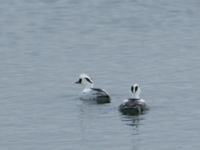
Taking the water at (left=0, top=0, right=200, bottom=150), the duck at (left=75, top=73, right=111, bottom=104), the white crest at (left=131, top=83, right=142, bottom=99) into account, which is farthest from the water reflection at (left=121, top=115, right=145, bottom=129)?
the duck at (left=75, top=73, right=111, bottom=104)

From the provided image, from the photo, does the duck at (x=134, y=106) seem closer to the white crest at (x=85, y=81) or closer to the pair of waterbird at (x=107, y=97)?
the pair of waterbird at (x=107, y=97)

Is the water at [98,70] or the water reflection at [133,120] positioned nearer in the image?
the water at [98,70]

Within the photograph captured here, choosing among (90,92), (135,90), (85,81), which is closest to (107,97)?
(90,92)

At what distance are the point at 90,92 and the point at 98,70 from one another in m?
3.78

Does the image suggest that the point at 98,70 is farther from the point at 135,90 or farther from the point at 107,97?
the point at 135,90

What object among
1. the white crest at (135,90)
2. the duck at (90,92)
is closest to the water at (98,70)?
the duck at (90,92)

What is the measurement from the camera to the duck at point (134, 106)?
4222 cm

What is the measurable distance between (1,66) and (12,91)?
4.61 m

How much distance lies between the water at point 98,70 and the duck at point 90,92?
12.0 inches

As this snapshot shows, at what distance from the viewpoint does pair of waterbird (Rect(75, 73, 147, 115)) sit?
1666 inches

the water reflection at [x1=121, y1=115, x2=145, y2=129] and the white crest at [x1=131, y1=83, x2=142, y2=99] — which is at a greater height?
the white crest at [x1=131, y1=83, x2=142, y2=99]

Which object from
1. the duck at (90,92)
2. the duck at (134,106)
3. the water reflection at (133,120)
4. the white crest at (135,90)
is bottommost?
the water reflection at (133,120)

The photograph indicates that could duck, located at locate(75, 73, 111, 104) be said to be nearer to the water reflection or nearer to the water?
the water

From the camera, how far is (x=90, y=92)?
44.7m
